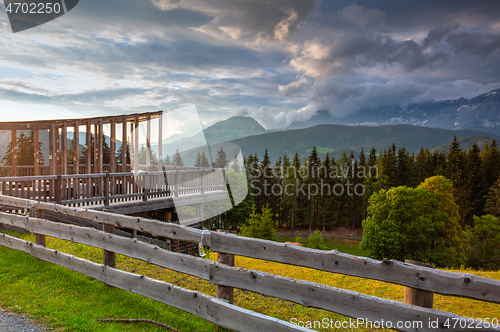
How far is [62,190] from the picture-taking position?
10.7m

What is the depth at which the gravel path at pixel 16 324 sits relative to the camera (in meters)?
3.82

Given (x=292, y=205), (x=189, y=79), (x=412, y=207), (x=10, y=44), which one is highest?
(x=189, y=79)

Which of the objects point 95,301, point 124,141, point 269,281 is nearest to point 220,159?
point 124,141

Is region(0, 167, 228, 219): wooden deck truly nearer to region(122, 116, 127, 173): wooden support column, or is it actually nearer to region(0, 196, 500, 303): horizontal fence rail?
region(122, 116, 127, 173): wooden support column

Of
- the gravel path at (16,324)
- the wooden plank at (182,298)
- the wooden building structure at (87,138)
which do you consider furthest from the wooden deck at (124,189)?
the gravel path at (16,324)

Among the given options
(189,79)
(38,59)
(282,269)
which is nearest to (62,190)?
(282,269)

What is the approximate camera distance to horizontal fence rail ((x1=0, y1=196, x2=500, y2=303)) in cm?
270

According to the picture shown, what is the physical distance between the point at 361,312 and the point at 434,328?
0.67m

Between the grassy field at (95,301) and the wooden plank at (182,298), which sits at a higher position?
the wooden plank at (182,298)

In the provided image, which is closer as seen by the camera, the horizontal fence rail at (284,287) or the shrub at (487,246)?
the horizontal fence rail at (284,287)

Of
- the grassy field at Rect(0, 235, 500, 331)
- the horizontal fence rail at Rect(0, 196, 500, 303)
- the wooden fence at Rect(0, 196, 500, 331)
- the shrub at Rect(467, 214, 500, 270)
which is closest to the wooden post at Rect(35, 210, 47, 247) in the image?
the grassy field at Rect(0, 235, 500, 331)

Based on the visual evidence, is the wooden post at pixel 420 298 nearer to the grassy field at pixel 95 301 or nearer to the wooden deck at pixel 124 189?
the grassy field at pixel 95 301

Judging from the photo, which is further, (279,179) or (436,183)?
(279,179)

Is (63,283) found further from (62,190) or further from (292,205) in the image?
(292,205)
